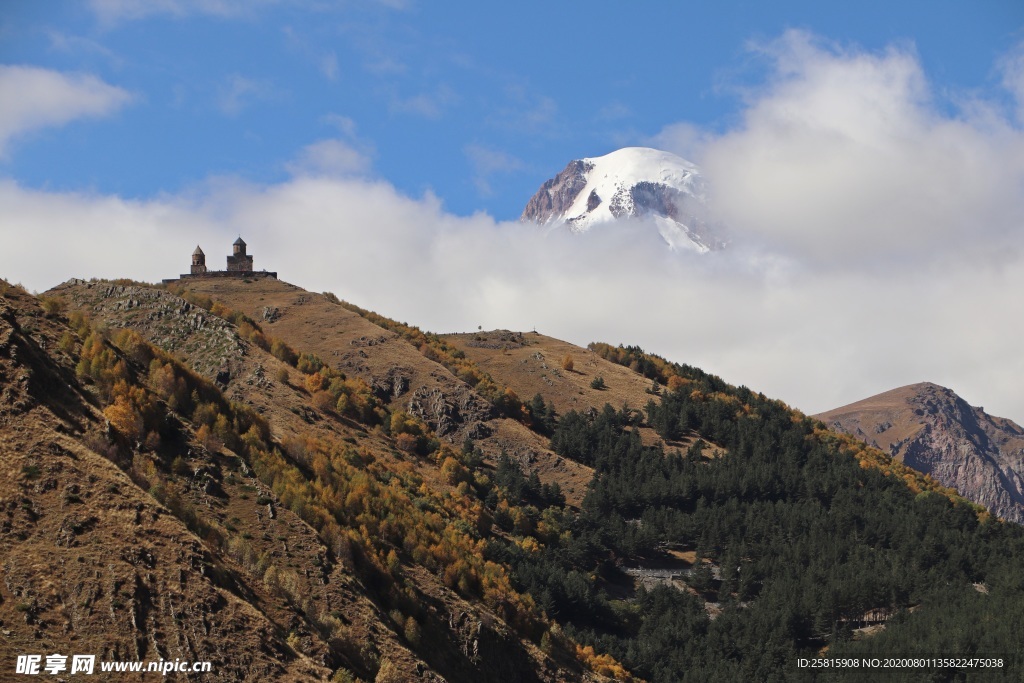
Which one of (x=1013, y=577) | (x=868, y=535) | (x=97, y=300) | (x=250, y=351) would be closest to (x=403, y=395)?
(x=250, y=351)

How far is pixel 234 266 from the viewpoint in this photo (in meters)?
163

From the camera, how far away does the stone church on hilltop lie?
160125 mm

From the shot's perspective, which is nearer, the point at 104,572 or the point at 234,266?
the point at 104,572

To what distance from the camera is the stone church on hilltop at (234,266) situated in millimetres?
160125

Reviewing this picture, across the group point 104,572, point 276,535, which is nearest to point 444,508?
point 276,535

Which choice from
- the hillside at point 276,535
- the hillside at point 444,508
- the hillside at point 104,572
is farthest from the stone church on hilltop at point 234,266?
the hillside at point 104,572

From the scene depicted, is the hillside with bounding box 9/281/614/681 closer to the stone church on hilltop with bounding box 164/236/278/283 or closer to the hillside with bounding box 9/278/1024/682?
the hillside with bounding box 9/278/1024/682

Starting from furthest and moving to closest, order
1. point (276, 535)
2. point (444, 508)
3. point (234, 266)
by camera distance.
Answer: point (234, 266), point (444, 508), point (276, 535)

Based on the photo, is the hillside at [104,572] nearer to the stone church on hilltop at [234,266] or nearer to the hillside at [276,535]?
the hillside at [276,535]

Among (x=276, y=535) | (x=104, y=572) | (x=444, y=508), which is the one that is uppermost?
(x=444, y=508)

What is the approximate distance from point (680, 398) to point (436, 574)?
256ft

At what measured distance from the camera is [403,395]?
447 ft

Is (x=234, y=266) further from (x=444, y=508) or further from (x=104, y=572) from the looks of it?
(x=104, y=572)

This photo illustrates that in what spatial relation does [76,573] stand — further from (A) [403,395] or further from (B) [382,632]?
(A) [403,395]
